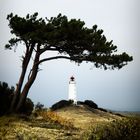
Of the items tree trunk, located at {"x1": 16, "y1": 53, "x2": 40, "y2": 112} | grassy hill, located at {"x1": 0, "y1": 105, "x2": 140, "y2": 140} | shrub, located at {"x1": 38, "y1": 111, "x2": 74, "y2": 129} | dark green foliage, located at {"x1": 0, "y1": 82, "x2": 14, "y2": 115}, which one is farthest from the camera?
tree trunk, located at {"x1": 16, "y1": 53, "x2": 40, "y2": 112}

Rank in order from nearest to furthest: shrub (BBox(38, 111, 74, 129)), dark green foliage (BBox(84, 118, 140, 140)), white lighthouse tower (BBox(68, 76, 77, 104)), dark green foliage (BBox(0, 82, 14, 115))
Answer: dark green foliage (BBox(84, 118, 140, 140)), shrub (BBox(38, 111, 74, 129)), dark green foliage (BBox(0, 82, 14, 115)), white lighthouse tower (BBox(68, 76, 77, 104))

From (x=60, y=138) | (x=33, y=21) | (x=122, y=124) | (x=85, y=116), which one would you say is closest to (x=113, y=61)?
(x=85, y=116)

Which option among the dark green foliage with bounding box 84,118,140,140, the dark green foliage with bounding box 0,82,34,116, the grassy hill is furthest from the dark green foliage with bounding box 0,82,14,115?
the dark green foliage with bounding box 84,118,140,140

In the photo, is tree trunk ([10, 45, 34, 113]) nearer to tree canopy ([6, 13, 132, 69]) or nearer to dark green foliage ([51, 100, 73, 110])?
tree canopy ([6, 13, 132, 69])

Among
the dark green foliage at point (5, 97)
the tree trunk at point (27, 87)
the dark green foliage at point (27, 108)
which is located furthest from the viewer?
the dark green foliage at point (27, 108)

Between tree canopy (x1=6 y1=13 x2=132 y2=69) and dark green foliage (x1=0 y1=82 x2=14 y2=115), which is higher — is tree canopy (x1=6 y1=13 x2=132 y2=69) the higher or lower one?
the higher one

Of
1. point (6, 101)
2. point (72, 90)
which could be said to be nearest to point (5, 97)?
point (6, 101)

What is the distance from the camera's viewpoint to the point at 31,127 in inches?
413

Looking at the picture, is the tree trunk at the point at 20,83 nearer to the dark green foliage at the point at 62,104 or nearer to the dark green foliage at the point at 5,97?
the dark green foliage at the point at 5,97

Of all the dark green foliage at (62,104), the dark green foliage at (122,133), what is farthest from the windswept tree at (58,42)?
the dark green foliage at (122,133)

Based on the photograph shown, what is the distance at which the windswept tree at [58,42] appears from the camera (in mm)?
14227

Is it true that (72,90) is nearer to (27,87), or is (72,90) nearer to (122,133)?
(27,87)

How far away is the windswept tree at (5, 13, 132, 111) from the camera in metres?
14.2

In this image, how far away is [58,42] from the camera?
14.6 metres
